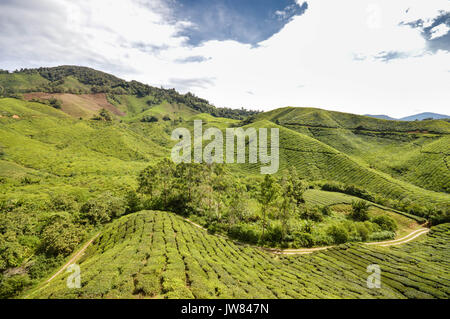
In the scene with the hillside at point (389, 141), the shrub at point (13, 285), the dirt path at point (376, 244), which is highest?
the hillside at point (389, 141)

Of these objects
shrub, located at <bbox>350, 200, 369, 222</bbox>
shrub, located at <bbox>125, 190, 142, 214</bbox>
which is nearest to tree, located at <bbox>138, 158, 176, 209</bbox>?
shrub, located at <bbox>125, 190, 142, 214</bbox>

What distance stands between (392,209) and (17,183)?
453 feet

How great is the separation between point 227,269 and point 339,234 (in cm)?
3569

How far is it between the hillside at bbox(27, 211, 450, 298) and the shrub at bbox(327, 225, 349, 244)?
4.46 m

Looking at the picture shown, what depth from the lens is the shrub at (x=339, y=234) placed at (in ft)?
147

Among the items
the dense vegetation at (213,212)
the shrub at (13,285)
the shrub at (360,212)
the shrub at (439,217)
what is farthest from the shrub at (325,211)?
the shrub at (13,285)

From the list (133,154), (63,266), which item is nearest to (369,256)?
(63,266)

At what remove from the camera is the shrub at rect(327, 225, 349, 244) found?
44.7m

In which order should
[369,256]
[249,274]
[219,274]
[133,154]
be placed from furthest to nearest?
1. [133,154]
2. [369,256]
3. [249,274]
4. [219,274]

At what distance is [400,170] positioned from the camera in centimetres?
9669

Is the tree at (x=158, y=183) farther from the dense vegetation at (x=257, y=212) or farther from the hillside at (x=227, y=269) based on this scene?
the hillside at (x=227, y=269)

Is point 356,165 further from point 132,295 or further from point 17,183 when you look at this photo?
point 17,183

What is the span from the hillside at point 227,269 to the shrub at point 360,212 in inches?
614

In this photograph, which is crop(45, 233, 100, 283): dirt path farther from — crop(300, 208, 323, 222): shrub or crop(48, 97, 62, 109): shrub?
crop(48, 97, 62, 109): shrub
